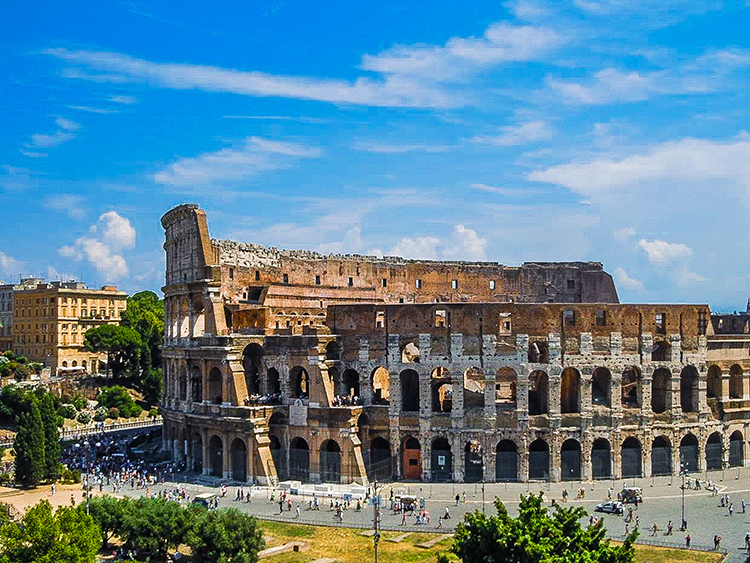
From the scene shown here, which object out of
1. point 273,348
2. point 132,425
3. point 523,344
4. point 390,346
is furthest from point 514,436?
point 132,425

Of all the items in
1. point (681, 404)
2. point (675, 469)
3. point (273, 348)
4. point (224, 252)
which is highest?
point (224, 252)

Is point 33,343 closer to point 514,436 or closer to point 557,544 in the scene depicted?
point 514,436

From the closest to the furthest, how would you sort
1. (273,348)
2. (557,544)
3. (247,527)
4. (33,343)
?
(557,544) → (247,527) → (273,348) → (33,343)

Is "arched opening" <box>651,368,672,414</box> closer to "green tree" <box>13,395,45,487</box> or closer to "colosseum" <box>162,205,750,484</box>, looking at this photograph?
"colosseum" <box>162,205,750,484</box>

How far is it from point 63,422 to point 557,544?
66663 mm

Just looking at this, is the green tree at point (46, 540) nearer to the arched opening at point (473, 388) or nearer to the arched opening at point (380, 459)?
the arched opening at point (380, 459)

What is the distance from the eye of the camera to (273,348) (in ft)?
210

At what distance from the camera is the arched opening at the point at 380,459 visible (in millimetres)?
60500

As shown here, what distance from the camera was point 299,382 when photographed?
2704 inches

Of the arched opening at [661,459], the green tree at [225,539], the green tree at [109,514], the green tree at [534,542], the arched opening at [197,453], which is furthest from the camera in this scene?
the arched opening at [197,453]

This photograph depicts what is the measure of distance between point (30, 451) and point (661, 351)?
48.4 meters

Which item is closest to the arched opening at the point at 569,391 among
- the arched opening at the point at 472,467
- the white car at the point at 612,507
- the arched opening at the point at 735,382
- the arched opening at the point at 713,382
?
the arched opening at the point at 472,467

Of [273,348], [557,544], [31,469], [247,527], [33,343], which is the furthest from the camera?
[33,343]

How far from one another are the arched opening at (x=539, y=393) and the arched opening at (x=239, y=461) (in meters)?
22.6
